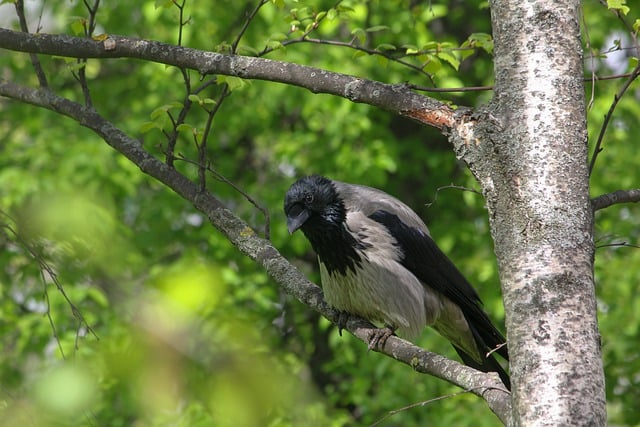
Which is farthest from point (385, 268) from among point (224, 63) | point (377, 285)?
point (224, 63)

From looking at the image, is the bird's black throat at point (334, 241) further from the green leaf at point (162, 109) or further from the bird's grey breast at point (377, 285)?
the green leaf at point (162, 109)

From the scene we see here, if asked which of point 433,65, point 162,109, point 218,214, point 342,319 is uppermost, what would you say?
point 433,65

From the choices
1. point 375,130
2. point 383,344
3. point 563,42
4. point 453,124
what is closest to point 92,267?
point 383,344

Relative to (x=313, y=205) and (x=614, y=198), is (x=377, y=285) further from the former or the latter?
(x=614, y=198)

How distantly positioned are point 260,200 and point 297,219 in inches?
181

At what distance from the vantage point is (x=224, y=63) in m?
3.16

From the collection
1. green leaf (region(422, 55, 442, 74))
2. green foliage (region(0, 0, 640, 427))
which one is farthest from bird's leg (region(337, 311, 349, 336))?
green leaf (region(422, 55, 442, 74))

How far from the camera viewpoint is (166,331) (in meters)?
4.49

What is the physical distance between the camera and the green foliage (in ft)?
22.8

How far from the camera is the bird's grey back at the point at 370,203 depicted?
4.88 meters

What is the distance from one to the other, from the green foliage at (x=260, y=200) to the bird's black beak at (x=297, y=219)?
1.04 meters

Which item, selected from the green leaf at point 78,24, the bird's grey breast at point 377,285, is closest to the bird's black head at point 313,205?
the bird's grey breast at point 377,285

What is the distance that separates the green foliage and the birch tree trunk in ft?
10.3

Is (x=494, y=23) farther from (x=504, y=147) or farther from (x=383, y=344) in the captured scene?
(x=383, y=344)
